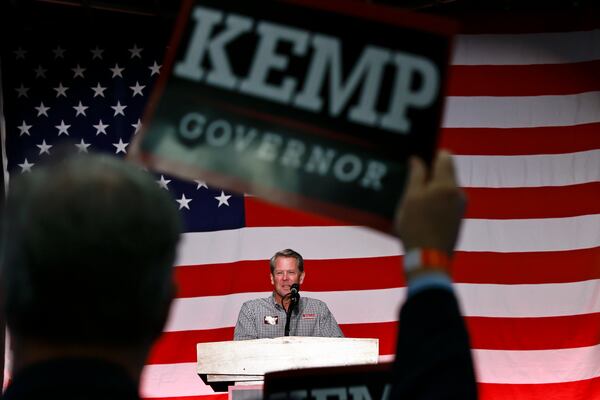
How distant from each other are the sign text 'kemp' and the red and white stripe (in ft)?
14.7

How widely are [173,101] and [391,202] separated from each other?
25cm

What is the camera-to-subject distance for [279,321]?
4.57 m

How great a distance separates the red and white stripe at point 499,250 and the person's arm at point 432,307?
4551 millimetres

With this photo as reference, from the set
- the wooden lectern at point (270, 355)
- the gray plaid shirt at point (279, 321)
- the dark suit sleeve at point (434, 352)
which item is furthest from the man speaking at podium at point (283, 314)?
the dark suit sleeve at point (434, 352)

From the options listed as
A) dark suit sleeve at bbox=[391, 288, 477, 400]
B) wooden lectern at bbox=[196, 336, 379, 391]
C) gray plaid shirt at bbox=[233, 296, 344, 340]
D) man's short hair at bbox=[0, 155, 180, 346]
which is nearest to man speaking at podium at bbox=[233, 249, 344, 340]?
gray plaid shirt at bbox=[233, 296, 344, 340]

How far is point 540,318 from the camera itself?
17.6ft

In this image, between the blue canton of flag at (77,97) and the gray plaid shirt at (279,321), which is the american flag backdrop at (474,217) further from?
the gray plaid shirt at (279,321)

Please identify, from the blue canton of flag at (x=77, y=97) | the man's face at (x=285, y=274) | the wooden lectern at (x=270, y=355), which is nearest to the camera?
the wooden lectern at (x=270, y=355)

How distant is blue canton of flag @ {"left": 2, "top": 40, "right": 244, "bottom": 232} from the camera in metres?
5.62

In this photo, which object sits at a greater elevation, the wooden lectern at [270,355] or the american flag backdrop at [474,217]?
the american flag backdrop at [474,217]

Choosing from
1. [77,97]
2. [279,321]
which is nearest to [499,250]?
[279,321]

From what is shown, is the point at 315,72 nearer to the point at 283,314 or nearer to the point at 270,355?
the point at 270,355

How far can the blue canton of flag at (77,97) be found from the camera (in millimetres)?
5625

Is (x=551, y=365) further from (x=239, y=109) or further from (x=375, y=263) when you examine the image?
(x=239, y=109)
